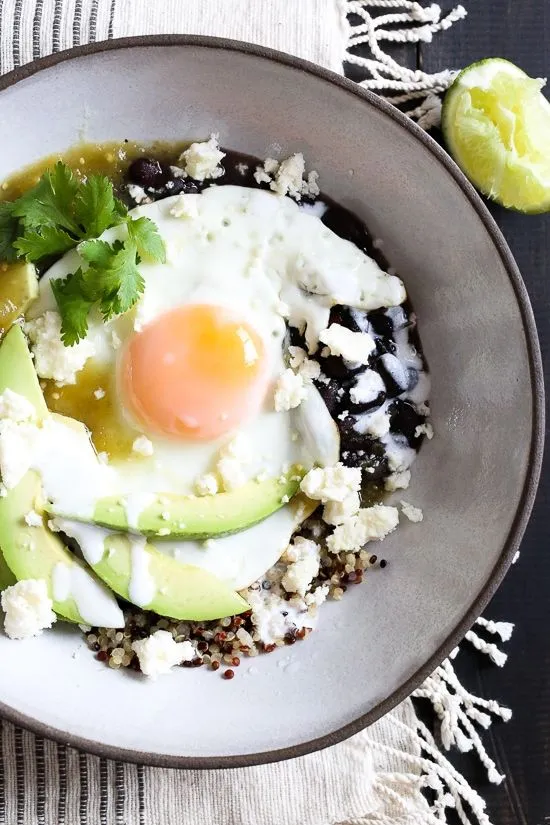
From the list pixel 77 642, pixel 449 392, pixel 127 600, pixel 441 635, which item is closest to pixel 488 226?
pixel 449 392

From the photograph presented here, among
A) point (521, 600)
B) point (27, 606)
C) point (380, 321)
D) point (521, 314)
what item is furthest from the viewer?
point (521, 600)

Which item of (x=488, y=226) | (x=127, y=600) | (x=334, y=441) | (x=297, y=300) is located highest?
(x=488, y=226)

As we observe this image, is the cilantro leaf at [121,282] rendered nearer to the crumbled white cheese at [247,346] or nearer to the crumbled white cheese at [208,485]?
the crumbled white cheese at [247,346]

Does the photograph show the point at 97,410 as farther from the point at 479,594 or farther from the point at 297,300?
the point at 479,594

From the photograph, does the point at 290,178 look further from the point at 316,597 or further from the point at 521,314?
the point at 316,597

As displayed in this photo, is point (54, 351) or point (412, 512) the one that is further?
point (412, 512)

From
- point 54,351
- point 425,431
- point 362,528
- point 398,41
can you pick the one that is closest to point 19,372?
point 54,351

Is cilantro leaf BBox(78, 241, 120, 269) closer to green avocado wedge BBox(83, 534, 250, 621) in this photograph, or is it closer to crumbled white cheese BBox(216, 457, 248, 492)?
crumbled white cheese BBox(216, 457, 248, 492)

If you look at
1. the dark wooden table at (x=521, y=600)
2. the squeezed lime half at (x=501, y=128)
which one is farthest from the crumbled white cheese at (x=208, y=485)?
the squeezed lime half at (x=501, y=128)
